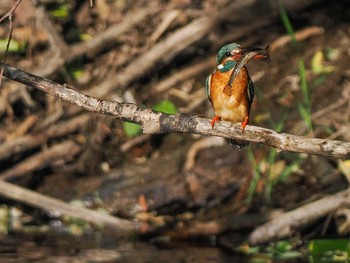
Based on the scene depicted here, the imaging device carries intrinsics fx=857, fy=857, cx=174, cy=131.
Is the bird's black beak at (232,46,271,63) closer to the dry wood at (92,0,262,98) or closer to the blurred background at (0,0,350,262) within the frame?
the blurred background at (0,0,350,262)

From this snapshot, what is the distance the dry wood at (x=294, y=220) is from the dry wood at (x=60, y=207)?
1.17m

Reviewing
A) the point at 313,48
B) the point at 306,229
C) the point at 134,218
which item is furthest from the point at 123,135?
the point at 306,229

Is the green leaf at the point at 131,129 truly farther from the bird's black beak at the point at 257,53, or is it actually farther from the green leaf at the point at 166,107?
the bird's black beak at the point at 257,53

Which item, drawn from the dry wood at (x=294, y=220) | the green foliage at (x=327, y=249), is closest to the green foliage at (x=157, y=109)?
the dry wood at (x=294, y=220)

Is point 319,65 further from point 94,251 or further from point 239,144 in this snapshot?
point 239,144

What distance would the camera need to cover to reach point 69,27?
28.2ft

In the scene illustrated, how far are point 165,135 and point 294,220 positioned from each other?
7.41 ft

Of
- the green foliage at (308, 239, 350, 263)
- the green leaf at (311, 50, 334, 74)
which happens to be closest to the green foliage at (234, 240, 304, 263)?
the green foliage at (308, 239, 350, 263)

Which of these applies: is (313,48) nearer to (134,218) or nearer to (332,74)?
(332,74)

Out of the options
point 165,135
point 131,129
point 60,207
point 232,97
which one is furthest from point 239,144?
point 165,135

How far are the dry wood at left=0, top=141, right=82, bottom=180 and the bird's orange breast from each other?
136 inches

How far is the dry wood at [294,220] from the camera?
19.0 feet

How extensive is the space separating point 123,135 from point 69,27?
4.65 feet

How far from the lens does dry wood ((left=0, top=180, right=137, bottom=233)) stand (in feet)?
21.7
